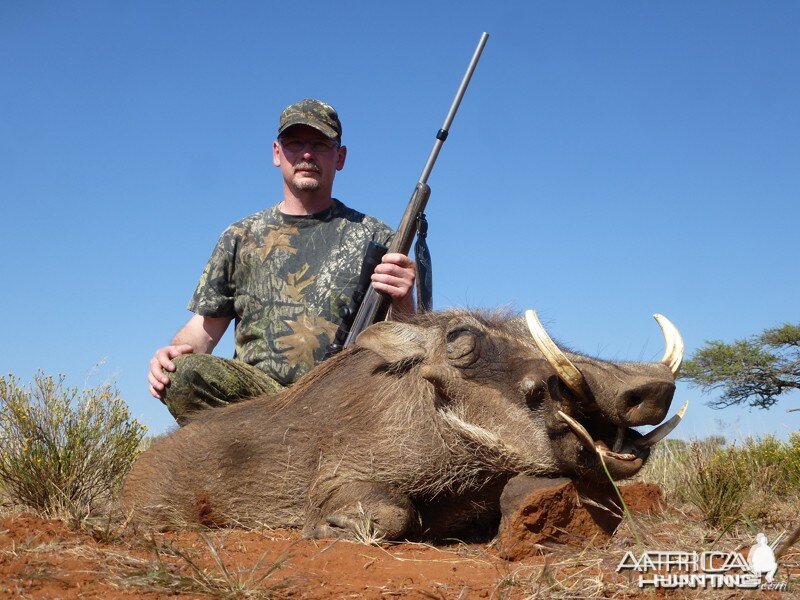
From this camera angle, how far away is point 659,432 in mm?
3461

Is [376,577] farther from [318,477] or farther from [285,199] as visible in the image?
[285,199]

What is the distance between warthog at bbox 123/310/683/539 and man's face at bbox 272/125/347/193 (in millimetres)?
1816

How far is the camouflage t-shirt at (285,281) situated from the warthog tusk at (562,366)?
2136 millimetres

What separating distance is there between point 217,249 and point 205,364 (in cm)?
125

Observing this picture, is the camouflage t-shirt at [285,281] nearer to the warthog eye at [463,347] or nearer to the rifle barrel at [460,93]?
the rifle barrel at [460,93]

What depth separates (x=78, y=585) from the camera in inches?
104

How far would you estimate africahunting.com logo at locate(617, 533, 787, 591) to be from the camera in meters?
2.56

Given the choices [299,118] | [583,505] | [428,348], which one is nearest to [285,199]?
[299,118]

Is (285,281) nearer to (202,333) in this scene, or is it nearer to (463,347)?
(202,333)

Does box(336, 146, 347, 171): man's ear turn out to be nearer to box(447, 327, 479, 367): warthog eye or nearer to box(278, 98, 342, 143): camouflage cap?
box(278, 98, 342, 143): camouflage cap

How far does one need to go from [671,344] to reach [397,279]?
1652mm

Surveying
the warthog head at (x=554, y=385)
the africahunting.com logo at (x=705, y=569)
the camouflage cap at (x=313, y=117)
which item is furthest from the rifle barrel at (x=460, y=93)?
the africahunting.com logo at (x=705, y=569)

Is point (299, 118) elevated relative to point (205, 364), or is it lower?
elevated

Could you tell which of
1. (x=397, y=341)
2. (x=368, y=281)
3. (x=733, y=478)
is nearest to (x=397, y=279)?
(x=368, y=281)
